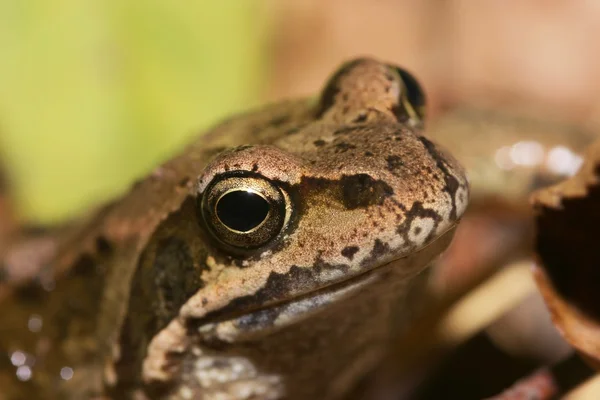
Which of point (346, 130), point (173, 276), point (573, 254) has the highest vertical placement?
point (346, 130)

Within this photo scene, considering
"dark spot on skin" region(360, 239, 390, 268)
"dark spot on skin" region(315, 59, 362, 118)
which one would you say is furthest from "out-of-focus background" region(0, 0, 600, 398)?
"dark spot on skin" region(360, 239, 390, 268)

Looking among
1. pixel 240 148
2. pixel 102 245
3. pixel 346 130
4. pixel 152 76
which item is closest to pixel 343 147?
pixel 346 130

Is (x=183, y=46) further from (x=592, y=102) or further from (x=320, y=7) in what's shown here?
(x=592, y=102)

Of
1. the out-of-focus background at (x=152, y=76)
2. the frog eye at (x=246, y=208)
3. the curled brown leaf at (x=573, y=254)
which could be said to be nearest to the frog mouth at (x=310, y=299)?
the frog eye at (x=246, y=208)

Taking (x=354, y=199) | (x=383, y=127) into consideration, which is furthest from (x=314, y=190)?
(x=383, y=127)

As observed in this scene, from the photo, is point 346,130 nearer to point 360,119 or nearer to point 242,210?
point 360,119

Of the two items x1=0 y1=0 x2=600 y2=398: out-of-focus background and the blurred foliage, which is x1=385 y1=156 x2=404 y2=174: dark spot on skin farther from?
the blurred foliage

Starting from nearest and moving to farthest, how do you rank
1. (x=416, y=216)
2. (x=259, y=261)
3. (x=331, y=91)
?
(x=416, y=216), (x=259, y=261), (x=331, y=91)
